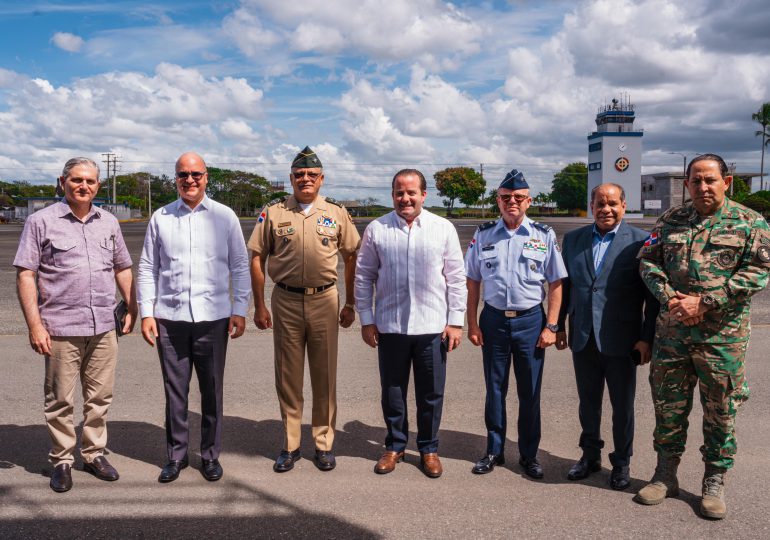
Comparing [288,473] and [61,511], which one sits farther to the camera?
[288,473]

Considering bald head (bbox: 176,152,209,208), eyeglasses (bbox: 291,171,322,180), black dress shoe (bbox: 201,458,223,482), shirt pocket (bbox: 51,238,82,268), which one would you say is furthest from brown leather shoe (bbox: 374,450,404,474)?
shirt pocket (bbox: 51,238,82,268)

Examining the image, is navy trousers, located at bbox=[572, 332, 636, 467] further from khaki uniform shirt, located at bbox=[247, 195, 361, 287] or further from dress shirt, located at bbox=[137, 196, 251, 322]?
dress shirt, located at bbox=[137, 196, 251, 322]

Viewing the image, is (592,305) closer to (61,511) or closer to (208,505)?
(208,505)

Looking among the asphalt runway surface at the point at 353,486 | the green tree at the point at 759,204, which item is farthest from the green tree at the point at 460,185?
the asphalt runway surface at the point at 353,486

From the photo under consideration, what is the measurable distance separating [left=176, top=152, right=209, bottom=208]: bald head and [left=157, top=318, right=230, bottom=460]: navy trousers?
0.78 meters

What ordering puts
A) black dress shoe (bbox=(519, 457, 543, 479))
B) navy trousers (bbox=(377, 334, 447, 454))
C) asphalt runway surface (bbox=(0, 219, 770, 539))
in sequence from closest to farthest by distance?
asphalt runway surface (bbox=(0, 219, 770, 539))
black dress shoe (bbox=(519, 457, 543, 479))
navy trousers (bbox=(377, 334, 447, 454))

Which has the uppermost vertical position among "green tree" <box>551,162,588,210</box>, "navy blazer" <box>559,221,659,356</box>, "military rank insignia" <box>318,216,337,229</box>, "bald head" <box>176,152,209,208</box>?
"green tree" <box>551,162,588,210</box>

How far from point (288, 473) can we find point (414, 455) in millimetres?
878

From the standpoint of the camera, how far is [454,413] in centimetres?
527

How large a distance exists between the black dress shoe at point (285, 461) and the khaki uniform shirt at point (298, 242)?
3.56 ft

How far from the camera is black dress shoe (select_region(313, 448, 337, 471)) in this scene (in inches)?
164

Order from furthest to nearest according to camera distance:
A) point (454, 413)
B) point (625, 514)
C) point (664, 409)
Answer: point (454, 413) < point (664, 409) < point (625, 514)

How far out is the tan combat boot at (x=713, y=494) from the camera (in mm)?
3449

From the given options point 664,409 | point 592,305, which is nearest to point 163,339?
point 592,305
